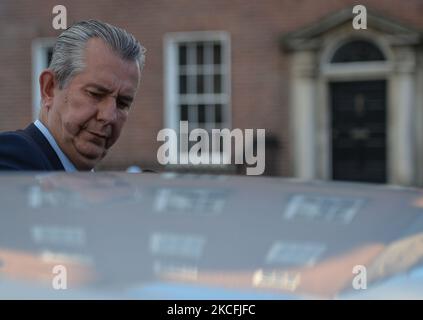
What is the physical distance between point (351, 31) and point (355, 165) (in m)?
2.10

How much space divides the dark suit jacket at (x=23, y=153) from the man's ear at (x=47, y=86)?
244 mm

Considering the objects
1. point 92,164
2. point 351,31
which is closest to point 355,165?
point 351,31

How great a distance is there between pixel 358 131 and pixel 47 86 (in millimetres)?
9676

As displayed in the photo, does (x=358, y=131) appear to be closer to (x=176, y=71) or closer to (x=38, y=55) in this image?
(x=176, y=71)

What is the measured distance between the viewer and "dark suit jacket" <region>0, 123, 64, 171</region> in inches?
84.1

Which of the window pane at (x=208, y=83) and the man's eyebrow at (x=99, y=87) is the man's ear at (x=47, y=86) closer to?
the man's eyebrow at (x=99, y=87)

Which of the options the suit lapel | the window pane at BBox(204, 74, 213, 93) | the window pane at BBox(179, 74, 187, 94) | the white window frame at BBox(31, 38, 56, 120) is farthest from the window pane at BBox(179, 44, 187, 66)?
the suit lapel

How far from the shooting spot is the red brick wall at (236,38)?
38.3 feet

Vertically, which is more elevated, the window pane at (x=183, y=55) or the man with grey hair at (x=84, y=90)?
the window pane at (x=183, y=55)

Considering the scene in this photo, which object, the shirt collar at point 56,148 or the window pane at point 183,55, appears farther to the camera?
the window pane at point 183,55

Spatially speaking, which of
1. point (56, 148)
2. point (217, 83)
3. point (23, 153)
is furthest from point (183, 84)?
point (23, 153)

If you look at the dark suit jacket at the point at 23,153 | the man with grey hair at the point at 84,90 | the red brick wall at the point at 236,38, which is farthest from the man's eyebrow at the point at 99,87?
the red brick wall at the point at 236,38

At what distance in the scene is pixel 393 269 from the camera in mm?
1510
